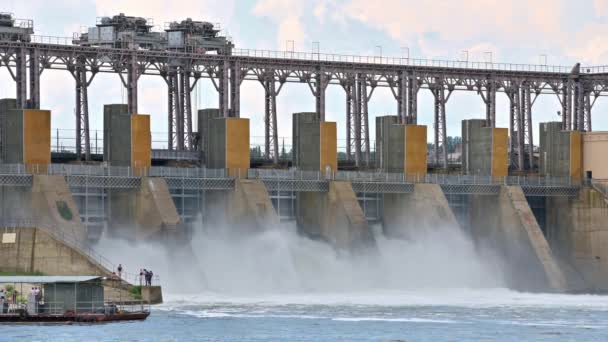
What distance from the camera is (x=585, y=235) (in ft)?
415

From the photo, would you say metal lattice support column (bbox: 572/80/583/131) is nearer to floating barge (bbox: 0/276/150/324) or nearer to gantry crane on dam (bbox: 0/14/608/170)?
gantry crane on dam (bbox: 0/14/608/170)

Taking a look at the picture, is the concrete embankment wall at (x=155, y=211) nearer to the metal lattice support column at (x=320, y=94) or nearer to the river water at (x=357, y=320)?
the river water at (x=357, y=320)

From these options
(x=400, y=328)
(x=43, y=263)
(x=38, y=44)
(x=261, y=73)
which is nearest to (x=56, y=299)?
(x=43, y=263)

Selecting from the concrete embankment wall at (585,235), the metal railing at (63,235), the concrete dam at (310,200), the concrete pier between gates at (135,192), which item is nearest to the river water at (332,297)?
the concrete dam at (310,200)

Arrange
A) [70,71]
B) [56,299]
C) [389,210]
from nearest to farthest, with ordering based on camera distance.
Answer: [56,299] → [70,71] → [389,210]

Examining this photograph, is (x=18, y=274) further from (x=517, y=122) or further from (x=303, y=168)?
(x=517, y=122)

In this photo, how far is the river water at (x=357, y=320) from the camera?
84.2 m

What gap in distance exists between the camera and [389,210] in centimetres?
12206

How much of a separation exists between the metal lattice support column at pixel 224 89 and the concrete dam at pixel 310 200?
81 centimetres

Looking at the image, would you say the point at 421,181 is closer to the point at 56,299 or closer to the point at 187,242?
the point at 187,242

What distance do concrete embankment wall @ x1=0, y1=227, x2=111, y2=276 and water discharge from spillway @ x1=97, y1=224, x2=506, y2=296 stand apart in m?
8.87

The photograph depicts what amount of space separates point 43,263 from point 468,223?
3937cm

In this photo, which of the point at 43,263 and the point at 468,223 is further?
the point at 468,223

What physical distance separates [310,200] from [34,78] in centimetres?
1978
